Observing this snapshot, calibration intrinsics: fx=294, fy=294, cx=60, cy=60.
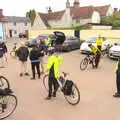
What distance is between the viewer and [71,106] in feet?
27.8

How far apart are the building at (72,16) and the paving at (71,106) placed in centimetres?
5071

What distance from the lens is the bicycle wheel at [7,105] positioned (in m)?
7.36

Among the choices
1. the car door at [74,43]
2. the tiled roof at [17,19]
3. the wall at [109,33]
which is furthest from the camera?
the tiled roof at [17,19]

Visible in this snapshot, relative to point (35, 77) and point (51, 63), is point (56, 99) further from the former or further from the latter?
point (35, 77)

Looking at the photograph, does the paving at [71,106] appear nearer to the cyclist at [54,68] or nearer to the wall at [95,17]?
the cyclist at [54,68]

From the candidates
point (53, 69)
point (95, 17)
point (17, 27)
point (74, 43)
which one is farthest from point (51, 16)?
point (53, 69)

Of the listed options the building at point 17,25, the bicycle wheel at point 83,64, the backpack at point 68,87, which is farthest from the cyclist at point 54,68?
the building at point 17,25

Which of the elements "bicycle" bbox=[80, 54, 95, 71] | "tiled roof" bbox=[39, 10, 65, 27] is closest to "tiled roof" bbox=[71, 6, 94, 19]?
"tiled roof" bbox=[39, 10, 65, 27]

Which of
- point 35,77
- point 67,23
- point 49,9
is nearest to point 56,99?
point 35,77

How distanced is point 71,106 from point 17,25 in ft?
235

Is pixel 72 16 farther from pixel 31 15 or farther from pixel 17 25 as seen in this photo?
pixel 31 15

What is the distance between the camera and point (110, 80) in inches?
482

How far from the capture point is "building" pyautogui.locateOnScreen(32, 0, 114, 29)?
63.3 meters

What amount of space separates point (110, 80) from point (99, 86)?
4.46 ft
